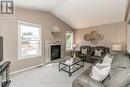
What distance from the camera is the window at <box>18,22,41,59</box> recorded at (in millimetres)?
4135

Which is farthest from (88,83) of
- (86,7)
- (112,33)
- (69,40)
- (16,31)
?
(69,40)

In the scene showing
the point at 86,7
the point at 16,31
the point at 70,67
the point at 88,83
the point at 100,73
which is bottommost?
the point at 70,67

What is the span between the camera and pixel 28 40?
4.52m

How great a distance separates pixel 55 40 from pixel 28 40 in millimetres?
1689

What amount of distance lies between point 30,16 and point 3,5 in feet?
3.88

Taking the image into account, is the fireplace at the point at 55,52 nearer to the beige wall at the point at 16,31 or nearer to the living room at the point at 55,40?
the living room at the point at 55,40

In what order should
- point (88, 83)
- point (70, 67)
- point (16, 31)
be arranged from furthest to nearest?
point (70, 67) < point (16, 31) < point (88, 83)

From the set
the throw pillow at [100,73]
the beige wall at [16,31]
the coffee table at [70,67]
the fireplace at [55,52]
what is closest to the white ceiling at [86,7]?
the beige wall at [16,31]

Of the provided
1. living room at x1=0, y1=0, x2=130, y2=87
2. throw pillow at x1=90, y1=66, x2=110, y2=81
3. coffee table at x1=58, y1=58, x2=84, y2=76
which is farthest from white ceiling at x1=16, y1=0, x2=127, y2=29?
throw pillow at x1=90, y1=66, x2=110, y2=81

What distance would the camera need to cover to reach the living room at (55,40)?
10.4 ft

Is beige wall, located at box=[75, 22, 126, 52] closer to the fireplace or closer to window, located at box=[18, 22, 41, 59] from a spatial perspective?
the fireplace

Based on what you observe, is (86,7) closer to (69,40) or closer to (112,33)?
(112,33)

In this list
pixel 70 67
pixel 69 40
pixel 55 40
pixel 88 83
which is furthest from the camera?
pixel 69 40

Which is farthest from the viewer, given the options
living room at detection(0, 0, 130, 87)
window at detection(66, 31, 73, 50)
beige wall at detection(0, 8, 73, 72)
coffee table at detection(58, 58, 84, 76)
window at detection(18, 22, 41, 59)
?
window at detection(66, 31, 73, 50)
